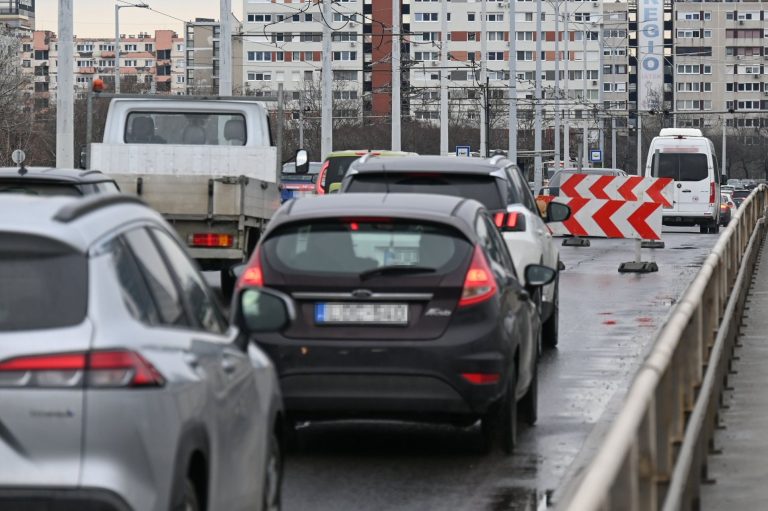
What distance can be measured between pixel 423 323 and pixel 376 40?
172m

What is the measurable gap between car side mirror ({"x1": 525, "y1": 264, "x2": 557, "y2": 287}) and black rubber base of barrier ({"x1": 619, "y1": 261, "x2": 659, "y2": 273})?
1753 centimetres

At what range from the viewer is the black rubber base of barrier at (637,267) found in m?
29.0

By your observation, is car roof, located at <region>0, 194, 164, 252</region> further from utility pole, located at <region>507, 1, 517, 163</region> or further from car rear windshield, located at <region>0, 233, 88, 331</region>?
utility pole, located at <region>507, 1, 517, 163</region>

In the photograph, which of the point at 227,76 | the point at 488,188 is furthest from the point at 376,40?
the point at 488,188

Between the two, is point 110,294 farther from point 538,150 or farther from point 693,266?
point 538,150

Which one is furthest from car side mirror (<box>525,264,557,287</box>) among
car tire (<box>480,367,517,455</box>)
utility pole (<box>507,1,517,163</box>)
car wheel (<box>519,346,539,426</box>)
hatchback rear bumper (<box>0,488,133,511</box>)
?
utility pole (<box>507,1,517,163</box>)

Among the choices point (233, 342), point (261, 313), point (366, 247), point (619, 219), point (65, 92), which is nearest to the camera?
point (233, 342)

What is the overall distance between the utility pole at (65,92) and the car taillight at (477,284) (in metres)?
23.9

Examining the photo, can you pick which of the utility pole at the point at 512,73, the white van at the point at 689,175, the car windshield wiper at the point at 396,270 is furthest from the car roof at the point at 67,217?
the utility pole at the point at 512,73

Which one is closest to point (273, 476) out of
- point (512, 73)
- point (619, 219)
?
point (619, 219)

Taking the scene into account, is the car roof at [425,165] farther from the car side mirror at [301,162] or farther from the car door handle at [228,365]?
the car side mirror at [301,162]

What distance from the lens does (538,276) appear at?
455 inches

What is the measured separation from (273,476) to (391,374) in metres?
2.74

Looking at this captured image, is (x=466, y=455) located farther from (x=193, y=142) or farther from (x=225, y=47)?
(x=225, y=47)
